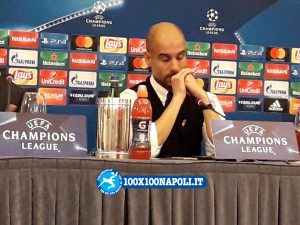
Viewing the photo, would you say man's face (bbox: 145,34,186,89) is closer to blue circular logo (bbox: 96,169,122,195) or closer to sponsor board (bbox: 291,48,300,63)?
blue circular logo (bbox: 96,169,122,195)

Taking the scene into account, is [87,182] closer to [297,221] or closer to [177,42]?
[297,221]

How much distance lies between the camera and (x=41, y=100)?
5.95 feet

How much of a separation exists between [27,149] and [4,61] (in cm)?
185

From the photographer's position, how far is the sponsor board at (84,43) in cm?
314

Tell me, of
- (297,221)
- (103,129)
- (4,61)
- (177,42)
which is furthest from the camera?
(4,61)

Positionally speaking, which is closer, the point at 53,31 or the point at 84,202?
the point at 84,202

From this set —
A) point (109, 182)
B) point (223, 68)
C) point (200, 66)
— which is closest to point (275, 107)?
point (223, 68)

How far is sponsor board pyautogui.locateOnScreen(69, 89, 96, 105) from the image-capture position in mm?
3156

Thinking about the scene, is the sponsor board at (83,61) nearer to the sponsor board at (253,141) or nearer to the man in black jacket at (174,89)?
the man in black jacket at (174,89)

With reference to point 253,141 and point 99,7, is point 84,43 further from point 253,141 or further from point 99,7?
point 253,141

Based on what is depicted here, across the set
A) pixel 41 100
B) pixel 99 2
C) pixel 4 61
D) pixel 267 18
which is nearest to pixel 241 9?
pixel 267 18

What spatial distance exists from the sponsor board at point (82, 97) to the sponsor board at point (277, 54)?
1.03 metres

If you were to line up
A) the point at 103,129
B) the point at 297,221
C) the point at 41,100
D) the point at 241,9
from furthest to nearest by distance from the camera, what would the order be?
1. the point at 241,9
2. the point at 41,100
3. the point at 103,129
4. the point at 297,221

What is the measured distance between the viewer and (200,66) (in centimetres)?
330
